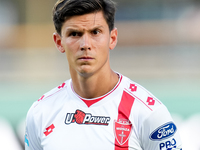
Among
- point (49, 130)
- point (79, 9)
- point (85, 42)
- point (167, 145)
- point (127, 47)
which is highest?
point (127, 47)

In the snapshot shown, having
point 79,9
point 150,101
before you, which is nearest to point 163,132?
point 150,101

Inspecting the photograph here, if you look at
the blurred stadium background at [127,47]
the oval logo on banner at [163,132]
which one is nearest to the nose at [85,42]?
the oval logo on banner at [163,132]

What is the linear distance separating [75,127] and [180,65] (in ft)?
28.8

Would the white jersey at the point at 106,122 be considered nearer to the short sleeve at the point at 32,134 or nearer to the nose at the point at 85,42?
the short sleeve at the point at 32,134

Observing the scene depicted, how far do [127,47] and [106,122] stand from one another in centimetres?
940

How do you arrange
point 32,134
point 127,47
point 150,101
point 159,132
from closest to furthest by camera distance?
point 159,132, point 150,101, point 32,134, point 127,47

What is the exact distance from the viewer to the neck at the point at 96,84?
2498 millimetres

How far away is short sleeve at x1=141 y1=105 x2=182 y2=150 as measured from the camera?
2.29 meters

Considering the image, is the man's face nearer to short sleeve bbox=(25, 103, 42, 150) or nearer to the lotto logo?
the lotto logo

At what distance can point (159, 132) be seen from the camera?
2.29 meters

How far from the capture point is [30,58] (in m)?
11.7

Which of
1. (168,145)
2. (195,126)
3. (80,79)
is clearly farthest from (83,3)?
(195,126)

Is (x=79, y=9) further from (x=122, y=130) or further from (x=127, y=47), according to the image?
(x=127, y=47)

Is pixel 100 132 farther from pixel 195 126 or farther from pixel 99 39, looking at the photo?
pixel 195 126
